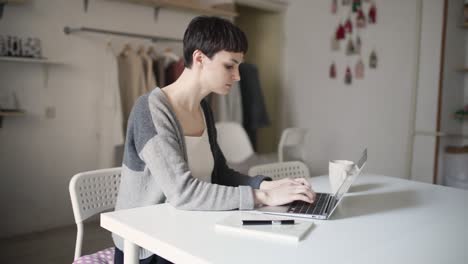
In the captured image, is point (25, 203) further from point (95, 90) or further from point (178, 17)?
point (178, 17)

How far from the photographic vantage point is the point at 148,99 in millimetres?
1241

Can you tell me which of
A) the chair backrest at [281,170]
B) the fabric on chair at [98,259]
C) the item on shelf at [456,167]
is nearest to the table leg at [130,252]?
the fabric on chair at [98,259]

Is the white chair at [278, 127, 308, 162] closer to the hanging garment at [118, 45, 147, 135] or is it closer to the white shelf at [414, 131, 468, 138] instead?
the white shelf at [414, 131, 468, 138]

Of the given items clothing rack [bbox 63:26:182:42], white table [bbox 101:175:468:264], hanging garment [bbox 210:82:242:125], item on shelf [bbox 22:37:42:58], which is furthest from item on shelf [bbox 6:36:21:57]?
white table [bbox 101:175:468:264]

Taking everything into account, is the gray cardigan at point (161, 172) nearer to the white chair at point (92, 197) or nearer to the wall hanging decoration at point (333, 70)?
the white chair at point (92, 197)

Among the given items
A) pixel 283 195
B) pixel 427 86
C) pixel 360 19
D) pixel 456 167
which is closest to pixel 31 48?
pixel 283 195

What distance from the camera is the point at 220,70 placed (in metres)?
1.27

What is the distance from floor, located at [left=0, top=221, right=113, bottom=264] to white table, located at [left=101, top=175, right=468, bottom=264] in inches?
70.5

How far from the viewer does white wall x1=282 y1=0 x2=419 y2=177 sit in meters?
3.78

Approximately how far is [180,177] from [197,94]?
1.11ft

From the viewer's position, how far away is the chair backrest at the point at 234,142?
3.17 metres

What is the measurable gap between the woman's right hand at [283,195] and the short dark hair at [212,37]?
1.43 feet

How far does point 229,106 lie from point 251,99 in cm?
29

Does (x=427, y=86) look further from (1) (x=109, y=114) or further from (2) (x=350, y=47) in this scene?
(1) (x=109, y=114)
